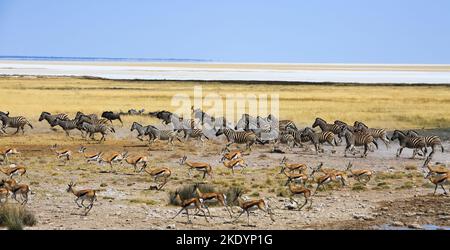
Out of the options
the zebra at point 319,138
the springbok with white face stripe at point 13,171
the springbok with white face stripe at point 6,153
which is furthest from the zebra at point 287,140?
the springbok with white face stripe at point 13,171

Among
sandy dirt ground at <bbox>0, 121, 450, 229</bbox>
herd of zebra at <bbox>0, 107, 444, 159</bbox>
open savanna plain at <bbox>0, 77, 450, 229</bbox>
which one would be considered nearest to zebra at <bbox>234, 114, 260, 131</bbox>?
herd of zebra at <bbox>0, 107, 444, 159</bbox>

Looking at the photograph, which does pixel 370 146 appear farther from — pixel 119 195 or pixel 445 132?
pixel 119 195

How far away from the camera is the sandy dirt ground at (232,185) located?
37.4ft

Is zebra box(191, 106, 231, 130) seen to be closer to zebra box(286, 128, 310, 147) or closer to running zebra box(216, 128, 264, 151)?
running zebra box(216, 128, 264, 151)

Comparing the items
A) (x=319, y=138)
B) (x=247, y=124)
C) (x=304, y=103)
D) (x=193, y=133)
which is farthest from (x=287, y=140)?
(x=304, y=103)

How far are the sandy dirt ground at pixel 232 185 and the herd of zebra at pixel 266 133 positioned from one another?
42 centimetres

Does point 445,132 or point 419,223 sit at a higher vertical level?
point 445,132

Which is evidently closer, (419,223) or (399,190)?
(419,223)

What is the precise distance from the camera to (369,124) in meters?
29.2

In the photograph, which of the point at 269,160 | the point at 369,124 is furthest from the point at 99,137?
the point at 369,124

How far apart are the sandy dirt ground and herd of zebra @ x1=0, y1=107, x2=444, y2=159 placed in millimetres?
422

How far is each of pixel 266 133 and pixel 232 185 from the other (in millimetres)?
7793

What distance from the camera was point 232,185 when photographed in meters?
14.8
